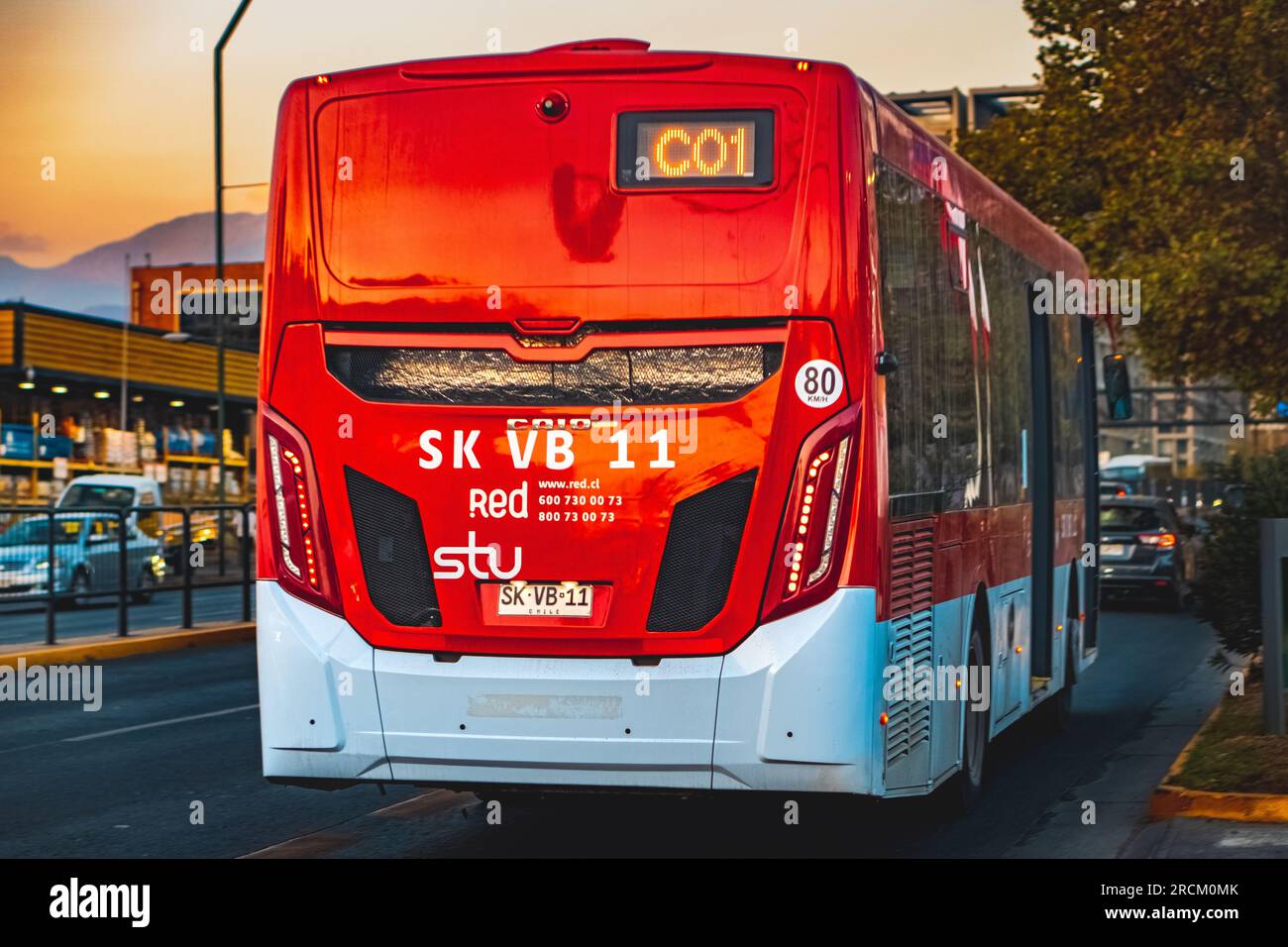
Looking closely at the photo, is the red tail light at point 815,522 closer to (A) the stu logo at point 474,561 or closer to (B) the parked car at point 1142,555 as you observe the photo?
(A) the stu logo at point 474,561

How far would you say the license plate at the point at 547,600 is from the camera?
754 centimetres

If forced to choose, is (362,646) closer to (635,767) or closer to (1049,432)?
(635,767)

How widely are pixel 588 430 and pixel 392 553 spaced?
0.90m

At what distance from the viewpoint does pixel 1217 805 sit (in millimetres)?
9195

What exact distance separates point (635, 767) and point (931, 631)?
1704 mm

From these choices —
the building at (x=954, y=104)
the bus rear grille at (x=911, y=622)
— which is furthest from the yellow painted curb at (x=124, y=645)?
the building at (x=954, y=104)

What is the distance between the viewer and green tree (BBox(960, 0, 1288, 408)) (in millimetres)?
28453

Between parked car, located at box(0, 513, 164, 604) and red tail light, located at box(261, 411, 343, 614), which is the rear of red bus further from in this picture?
parked car, located at box(0, 513, 164, 604)

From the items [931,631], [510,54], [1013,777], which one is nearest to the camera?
[510,54]

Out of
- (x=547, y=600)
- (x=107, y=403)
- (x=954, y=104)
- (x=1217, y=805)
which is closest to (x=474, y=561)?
(x=547, y=600)

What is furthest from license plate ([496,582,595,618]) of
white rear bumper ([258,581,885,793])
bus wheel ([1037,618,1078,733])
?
bus wheel ([1037,618,1078,733])

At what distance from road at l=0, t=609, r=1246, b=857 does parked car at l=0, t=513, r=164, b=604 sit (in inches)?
187
